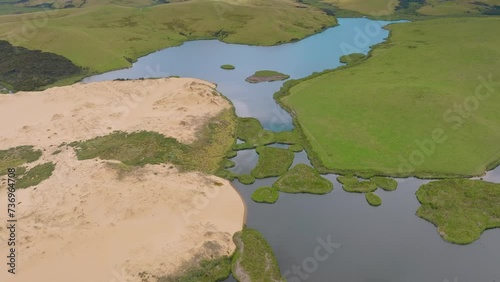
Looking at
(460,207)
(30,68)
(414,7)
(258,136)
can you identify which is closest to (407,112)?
(460,207)

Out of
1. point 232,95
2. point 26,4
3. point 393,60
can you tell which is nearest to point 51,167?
point 232,95

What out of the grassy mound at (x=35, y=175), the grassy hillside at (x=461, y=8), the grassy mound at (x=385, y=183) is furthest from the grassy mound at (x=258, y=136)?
the grassy hillside at (x=461, y=8)

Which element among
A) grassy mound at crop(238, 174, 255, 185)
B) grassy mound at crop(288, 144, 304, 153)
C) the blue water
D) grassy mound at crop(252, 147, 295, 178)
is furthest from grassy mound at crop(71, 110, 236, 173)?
grassy mound at crop(288, 144, 304, 153)

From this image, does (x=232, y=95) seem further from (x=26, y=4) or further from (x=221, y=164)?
(x=26, y=4)

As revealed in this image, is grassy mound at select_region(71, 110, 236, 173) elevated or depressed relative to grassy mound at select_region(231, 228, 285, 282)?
depressed

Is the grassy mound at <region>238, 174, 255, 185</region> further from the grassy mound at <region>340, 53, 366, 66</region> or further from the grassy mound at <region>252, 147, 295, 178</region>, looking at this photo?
the grassy mound at <region>340, 53, 366, 66</region>

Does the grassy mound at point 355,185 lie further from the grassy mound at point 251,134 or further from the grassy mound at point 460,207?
the grassy mound at point 251,134

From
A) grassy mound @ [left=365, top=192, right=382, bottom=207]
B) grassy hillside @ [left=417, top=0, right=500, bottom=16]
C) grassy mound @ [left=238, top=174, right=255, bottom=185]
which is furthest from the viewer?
grassy hillside @ [left=417, top=0, right=500, bottom=16]
